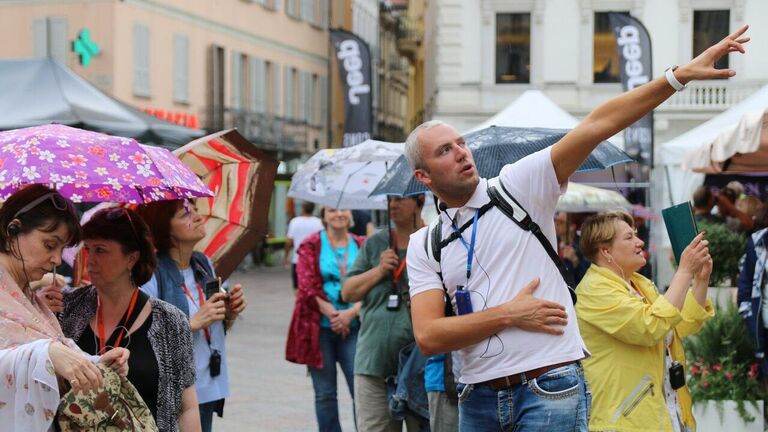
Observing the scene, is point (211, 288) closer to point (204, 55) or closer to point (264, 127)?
→ point (204, 55)

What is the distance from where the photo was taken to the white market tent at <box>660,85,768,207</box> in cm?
1133

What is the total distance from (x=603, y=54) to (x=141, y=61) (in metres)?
12.5

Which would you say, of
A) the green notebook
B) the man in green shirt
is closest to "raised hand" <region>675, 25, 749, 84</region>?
the green notebook

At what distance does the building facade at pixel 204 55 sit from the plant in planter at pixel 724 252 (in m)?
18.7

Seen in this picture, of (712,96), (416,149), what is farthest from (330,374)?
(712,96)

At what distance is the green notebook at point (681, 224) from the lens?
5641 mm

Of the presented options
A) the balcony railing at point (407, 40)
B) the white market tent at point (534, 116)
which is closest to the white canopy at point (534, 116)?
the white market tent at point (534, 116)

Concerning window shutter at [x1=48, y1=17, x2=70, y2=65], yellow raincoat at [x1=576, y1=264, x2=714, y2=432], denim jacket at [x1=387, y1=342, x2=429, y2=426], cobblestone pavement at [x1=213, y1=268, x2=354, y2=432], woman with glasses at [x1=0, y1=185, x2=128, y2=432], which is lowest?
cobblestone pavement at [x1=213, y1=268, x2=354, y2=432]

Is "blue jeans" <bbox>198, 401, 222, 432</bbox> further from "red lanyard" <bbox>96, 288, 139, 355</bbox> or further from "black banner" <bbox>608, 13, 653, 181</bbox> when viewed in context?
"black banner" <bbox>608, 13, 653, 181</bbox>

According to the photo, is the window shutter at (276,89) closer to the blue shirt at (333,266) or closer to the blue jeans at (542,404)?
the blue shirt at (333,266)

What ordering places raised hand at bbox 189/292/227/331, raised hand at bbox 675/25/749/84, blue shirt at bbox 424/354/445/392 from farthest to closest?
blue shirt at bbox 424/354/445/392
raised hand at bbox 189/292/227/331
raised hand at bbox 675/25/749/84

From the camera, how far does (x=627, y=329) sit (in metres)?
5.68

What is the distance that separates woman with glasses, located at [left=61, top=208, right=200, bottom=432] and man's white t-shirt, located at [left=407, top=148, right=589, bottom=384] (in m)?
1.08

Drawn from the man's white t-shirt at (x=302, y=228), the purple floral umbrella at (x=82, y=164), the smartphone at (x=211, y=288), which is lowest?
A: the man's white t-shirt at (x=302, y=228)
